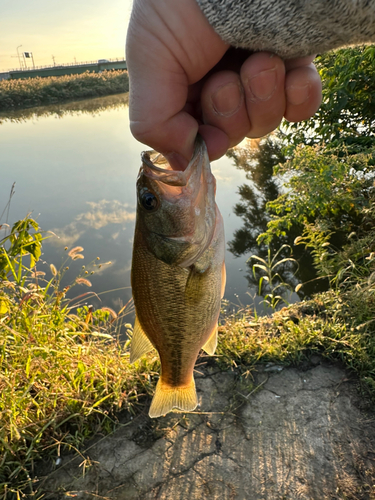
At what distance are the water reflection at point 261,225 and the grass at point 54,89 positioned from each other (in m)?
17.1

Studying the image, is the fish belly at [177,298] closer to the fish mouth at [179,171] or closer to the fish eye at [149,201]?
the fish eye at [149,201]

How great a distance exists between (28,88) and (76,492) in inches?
1058

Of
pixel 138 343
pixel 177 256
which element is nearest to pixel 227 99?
pixel 177 256

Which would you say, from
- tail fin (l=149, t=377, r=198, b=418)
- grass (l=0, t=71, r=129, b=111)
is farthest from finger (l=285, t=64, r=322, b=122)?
grass (l=0, t=71, r=129, b=111)

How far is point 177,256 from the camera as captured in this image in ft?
5.15

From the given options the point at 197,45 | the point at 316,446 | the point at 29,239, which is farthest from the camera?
the point at 29,239

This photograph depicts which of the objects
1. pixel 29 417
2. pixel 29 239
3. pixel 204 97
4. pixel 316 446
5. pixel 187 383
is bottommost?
pixel 316 446

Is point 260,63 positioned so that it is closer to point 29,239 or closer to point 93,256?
point 29,239

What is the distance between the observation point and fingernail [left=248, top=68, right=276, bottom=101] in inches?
53.6

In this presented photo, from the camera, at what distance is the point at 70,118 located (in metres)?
18.4

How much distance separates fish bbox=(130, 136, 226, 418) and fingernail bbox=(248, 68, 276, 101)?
319 mm

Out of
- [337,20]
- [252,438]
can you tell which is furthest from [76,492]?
[337,20]

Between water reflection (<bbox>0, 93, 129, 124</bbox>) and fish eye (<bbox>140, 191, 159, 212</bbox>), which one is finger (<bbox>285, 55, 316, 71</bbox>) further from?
water reflection (<bbox>0, 93, 129, 124</bbox>)

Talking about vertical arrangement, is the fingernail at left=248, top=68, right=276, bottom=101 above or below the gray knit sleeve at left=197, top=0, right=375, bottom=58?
below
